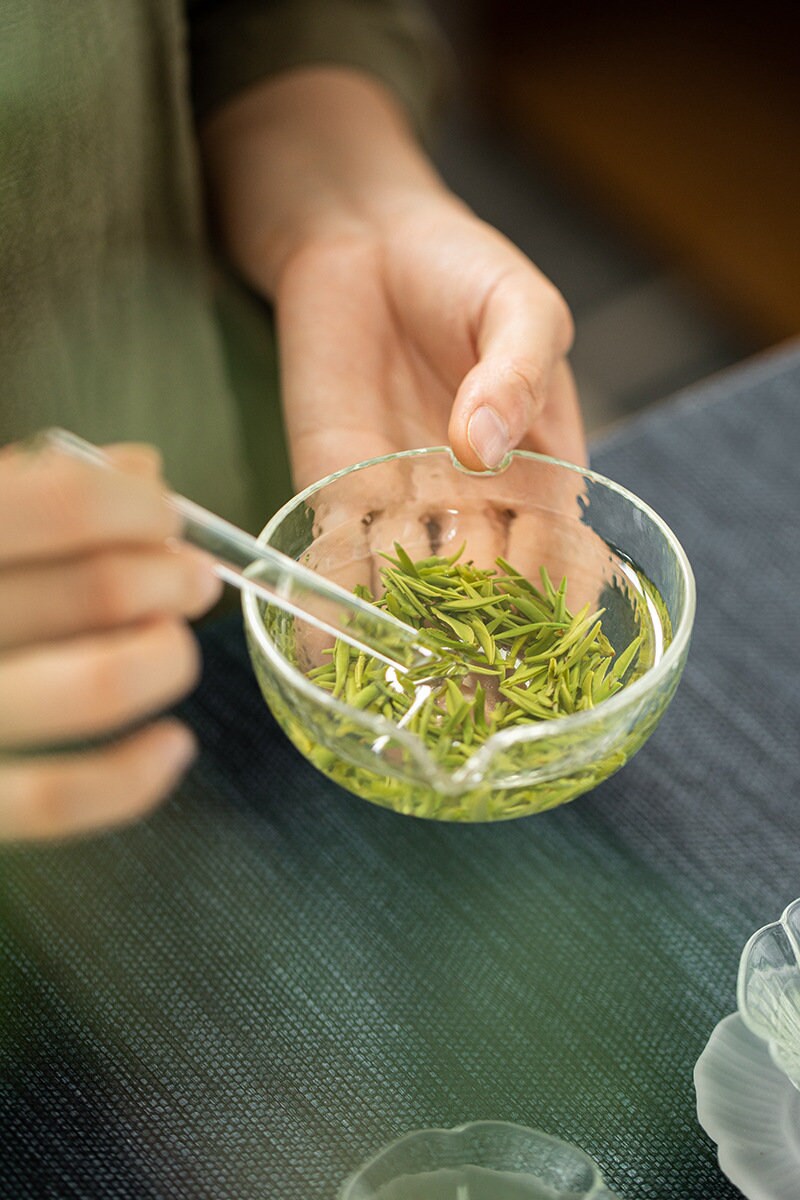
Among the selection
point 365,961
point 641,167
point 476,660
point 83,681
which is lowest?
point 641,167

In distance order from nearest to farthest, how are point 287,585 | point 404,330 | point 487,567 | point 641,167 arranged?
point 287,585 → point 487,567 → point 404,330 → point 641,167

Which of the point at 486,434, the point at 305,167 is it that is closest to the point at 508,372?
the point at 486,434

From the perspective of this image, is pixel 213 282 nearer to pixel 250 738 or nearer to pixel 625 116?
pixel 250 738

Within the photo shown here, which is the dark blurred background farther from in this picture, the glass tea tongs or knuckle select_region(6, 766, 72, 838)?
knuckle select_region(6, 766, 72, 838)

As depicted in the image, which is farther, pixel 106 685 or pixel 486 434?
pixel 486 434

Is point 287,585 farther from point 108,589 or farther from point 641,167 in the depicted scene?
point 641,167

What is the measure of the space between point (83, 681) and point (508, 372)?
32 centimetres

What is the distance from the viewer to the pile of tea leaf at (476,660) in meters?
0.60

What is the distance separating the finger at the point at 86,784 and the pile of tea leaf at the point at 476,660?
5.7 inches

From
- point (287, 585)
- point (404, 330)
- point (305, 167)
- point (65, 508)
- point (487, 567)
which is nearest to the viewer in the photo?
point (65, 508)

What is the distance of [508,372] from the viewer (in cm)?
66

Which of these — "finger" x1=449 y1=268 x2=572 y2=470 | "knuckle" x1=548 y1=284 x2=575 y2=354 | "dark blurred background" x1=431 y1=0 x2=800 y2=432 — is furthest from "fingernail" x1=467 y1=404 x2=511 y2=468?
"dark blurred background" x1=431 y1=0 x2=800 y2=432

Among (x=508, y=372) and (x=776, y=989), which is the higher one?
(x=508, y=372)

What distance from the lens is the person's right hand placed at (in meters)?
0.44
